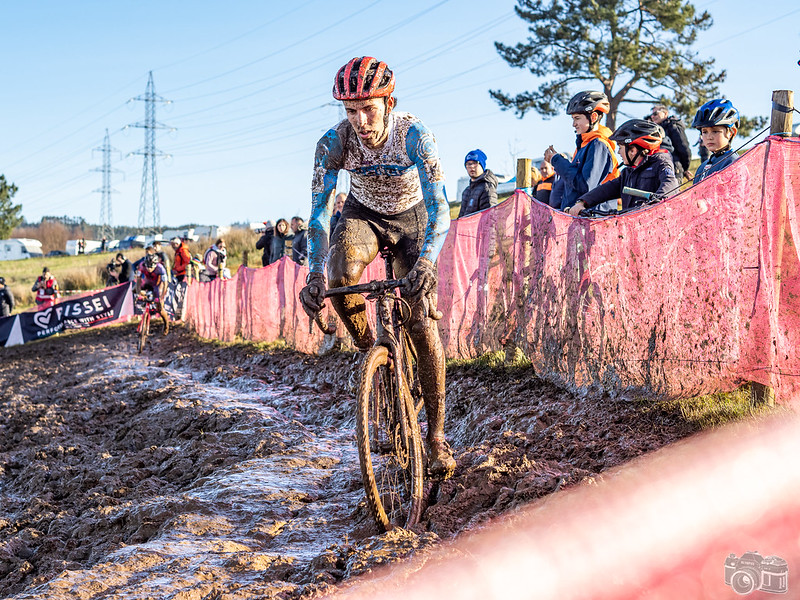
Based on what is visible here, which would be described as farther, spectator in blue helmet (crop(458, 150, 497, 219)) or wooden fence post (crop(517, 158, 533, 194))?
spectator in blue helmet (crop(458, 150, 497, 219))

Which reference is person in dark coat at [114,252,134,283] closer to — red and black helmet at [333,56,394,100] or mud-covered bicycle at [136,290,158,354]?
mud-covered bicycle at [136,290,158,354]

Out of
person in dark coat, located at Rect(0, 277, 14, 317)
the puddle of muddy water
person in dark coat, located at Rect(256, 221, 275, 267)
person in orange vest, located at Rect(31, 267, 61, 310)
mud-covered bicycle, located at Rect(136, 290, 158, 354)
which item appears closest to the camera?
the puddle of muddy water

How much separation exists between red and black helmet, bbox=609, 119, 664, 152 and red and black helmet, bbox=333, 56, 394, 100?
307cm

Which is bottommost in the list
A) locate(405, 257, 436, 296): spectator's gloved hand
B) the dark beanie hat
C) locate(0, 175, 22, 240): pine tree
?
locate(405, 257, 436, 296): spectator's gloved hand

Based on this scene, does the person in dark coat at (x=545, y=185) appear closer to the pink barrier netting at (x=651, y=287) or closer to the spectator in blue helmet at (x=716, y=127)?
the pink barrier netting at (x=651, y=287)

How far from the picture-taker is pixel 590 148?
750cm

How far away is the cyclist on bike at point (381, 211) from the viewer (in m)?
4.17

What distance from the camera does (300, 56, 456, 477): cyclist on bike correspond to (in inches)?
164

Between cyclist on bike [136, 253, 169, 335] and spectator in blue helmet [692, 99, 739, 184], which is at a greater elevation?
spectator in blue helmet [692, 99, 739, 184]

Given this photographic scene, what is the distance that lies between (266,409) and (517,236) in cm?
366

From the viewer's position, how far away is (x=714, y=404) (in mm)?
5113

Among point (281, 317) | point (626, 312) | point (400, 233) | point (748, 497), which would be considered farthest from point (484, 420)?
point (281, 317)

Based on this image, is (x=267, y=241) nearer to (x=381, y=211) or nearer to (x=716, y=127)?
(x=716, y=127)

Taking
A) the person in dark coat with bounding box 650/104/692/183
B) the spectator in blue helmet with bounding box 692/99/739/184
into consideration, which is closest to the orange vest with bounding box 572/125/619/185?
the spectator in blue helmet with bounding box 692/99/739/184
